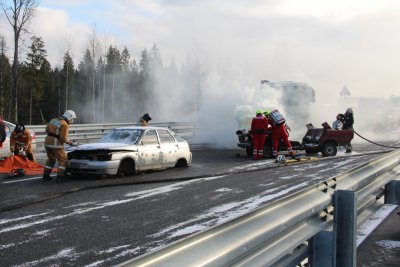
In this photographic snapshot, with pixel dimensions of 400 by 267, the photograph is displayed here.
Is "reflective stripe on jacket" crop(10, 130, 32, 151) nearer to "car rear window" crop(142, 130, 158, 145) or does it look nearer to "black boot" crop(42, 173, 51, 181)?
"black boot" crop(42, 173, 51, 181)

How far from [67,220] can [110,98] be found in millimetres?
64438

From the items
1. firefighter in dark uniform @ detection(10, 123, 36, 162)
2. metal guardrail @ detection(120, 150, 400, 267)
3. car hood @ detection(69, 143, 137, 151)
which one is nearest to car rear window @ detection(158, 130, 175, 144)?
car hood @ detection(69, 143, 137, 151)

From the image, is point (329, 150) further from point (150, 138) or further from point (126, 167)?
point (126, 167)

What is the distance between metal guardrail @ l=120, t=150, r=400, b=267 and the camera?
182cm

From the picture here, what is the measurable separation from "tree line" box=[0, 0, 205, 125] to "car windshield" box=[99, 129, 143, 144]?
42614 mm

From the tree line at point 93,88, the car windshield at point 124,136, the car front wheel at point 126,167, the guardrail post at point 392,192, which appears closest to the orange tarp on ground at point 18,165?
the car windshield at point 124,136

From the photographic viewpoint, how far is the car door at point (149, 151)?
11624mm

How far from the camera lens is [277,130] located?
15.7m

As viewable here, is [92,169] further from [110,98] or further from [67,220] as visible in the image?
[110,98]

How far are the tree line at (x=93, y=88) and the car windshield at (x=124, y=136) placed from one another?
42.6 m

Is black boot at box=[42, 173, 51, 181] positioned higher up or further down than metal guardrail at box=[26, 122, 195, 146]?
further down

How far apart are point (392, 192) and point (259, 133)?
1042 centimetres

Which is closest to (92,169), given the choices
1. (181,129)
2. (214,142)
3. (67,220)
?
(67,220)

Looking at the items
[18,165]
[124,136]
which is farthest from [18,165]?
[124,136]
